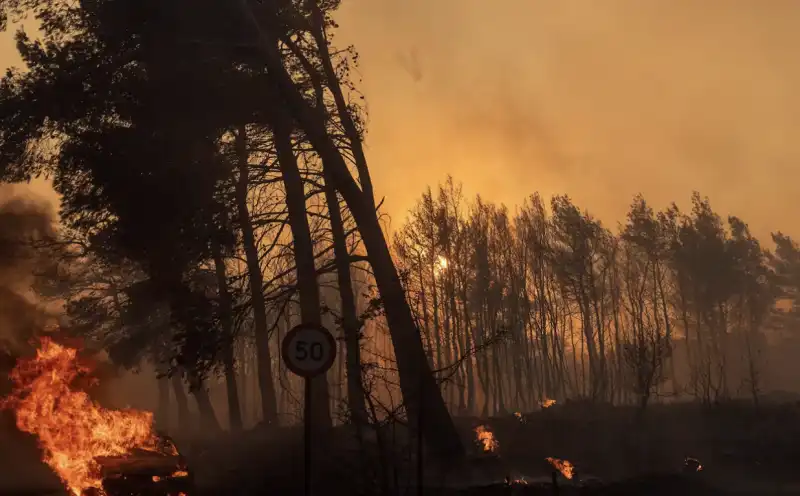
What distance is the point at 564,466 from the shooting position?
1859 centimetres

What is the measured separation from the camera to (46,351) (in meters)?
16.8

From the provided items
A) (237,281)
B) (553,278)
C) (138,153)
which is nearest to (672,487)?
(237,281)

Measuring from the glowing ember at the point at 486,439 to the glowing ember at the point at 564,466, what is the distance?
1.69 metres

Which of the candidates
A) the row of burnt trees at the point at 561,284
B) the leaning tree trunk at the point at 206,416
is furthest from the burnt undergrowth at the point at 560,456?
the row of burnt trees at the point at 561,284

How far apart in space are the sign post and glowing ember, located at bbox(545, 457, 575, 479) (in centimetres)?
1152

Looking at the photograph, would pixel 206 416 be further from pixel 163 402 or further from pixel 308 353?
pixel 308 353

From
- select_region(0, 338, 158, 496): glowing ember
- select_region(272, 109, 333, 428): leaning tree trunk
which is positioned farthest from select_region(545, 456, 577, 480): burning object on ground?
select_region(0, 338, 158, 496): glowing ember

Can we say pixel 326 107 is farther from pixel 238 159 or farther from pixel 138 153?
pixel 138 153

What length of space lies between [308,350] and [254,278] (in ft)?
50.7

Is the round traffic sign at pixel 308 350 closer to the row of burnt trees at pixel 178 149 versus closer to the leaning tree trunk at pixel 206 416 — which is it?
the row of burnt trees at pixel 178 149

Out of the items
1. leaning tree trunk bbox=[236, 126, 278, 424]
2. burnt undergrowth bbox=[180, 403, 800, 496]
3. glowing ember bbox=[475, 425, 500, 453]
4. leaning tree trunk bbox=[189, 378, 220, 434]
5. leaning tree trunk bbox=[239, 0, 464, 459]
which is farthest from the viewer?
leaning tree trunk bbox=[189, 378, 220, 434]

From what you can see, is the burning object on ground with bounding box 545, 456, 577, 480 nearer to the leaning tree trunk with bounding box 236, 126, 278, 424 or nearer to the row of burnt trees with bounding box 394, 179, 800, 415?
the leaning tree trunk with bounding box 236, 126, 278, 424

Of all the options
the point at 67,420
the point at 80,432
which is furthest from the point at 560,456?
the point at 67,420

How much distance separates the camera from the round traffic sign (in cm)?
784
